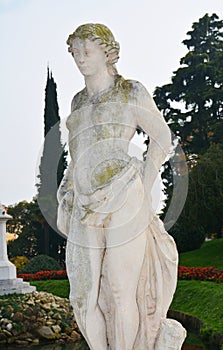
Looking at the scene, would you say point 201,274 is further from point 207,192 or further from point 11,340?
point 11,340

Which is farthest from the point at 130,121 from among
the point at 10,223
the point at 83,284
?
the point at 10,223

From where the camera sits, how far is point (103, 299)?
354 centimetres

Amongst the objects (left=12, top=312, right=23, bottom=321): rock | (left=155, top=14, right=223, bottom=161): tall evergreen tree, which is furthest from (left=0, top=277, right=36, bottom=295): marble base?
(left=155, top=14, right=223, bottom=161): tall evergreen tree

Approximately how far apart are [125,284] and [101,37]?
58.5 inches

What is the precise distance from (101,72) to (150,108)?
15.0 inches

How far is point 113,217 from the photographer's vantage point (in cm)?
346

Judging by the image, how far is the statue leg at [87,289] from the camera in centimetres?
347

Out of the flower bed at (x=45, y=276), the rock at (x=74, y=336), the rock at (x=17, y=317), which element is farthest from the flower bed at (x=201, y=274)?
the rock at (x=17, y=317)

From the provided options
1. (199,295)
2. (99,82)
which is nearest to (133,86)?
(99,82)

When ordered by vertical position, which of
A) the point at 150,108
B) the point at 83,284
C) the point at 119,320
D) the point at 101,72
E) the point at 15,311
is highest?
the point at 101,72

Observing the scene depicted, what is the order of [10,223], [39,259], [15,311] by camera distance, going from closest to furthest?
[15,311]
[39,259]
[10,223]

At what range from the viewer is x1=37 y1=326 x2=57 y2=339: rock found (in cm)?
984

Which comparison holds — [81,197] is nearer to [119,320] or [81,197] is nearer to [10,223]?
[119,320]

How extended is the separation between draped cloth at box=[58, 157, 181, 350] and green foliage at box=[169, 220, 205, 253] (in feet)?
52.5
